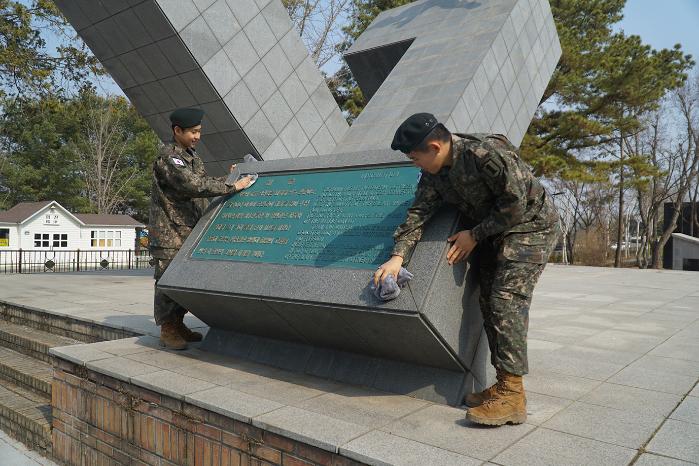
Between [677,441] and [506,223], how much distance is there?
4.21 feet

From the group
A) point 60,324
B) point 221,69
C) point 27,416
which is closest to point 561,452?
point 27,416

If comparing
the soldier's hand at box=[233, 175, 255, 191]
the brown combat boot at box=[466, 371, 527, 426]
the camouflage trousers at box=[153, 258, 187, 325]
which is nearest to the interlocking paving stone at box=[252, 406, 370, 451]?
the brown combat boot at box=[466, 371, 527, 426]

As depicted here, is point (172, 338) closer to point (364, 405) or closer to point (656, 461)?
point (364, 405)

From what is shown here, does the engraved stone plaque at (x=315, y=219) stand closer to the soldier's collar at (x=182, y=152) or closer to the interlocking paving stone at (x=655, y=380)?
the soldier's collar at (x=182, y=152)

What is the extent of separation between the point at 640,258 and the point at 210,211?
3028cm

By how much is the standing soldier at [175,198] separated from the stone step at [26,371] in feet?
6.01

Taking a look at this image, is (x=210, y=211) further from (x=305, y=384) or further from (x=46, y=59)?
(x=46, y=59)

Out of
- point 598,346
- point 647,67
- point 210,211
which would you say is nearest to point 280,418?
point 210,211

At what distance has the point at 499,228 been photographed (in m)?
2.84

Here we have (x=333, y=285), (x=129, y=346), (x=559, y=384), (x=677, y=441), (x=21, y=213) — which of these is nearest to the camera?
(x=677, y=441)

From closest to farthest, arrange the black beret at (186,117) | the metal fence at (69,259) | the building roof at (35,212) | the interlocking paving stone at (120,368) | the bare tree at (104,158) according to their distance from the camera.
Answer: the interlocking paving stone at (120,368) < the black beret at (186,117) < the metal fence at (69,259) < the building roof at (35,212) < the bare tree at (104,158)

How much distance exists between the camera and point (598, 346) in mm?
4891

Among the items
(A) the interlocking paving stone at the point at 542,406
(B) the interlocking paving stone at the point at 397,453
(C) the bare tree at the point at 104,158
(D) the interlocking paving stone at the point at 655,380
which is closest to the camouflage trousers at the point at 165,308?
(B) the interlocking paving stone at the point at 397,453

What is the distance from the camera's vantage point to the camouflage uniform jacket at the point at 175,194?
4.28 metres
